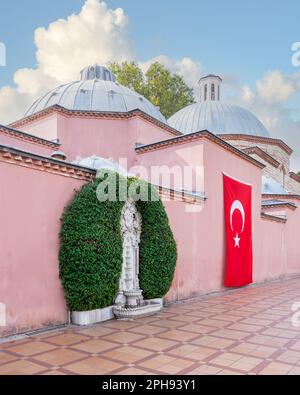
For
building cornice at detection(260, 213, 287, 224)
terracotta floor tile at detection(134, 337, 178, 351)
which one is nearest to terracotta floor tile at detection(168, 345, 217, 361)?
terracotta floor tile at detection(134, 337, 178, 351)

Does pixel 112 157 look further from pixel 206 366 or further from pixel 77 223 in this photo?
pixel 206 366

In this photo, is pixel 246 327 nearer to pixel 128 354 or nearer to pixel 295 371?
pixel 295 371

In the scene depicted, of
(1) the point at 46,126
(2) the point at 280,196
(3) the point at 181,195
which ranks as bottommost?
(3) the point at 181,195

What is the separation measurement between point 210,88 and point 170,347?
835 inches

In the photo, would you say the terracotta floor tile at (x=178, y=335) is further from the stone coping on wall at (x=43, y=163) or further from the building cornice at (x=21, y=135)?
the building cornice at (x=21, y=135)

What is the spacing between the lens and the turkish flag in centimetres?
1115

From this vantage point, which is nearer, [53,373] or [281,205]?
[53,373]

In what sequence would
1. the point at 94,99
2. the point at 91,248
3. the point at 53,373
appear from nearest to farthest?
the point at 53,373
the point at 91,248
the point at 94,99

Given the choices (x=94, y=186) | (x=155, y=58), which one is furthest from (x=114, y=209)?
(x=155, y=58)

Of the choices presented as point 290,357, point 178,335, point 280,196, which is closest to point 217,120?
point 280,196

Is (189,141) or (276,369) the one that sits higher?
(189,141)

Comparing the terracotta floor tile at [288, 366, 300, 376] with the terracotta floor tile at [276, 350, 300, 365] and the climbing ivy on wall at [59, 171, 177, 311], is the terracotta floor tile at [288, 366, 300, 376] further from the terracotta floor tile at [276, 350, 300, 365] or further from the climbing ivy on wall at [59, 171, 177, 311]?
the climbing ivy on wall at [59, 171, 177, 311]

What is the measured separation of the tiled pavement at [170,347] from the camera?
416 centimetres

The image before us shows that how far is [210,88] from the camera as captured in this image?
2384cm
